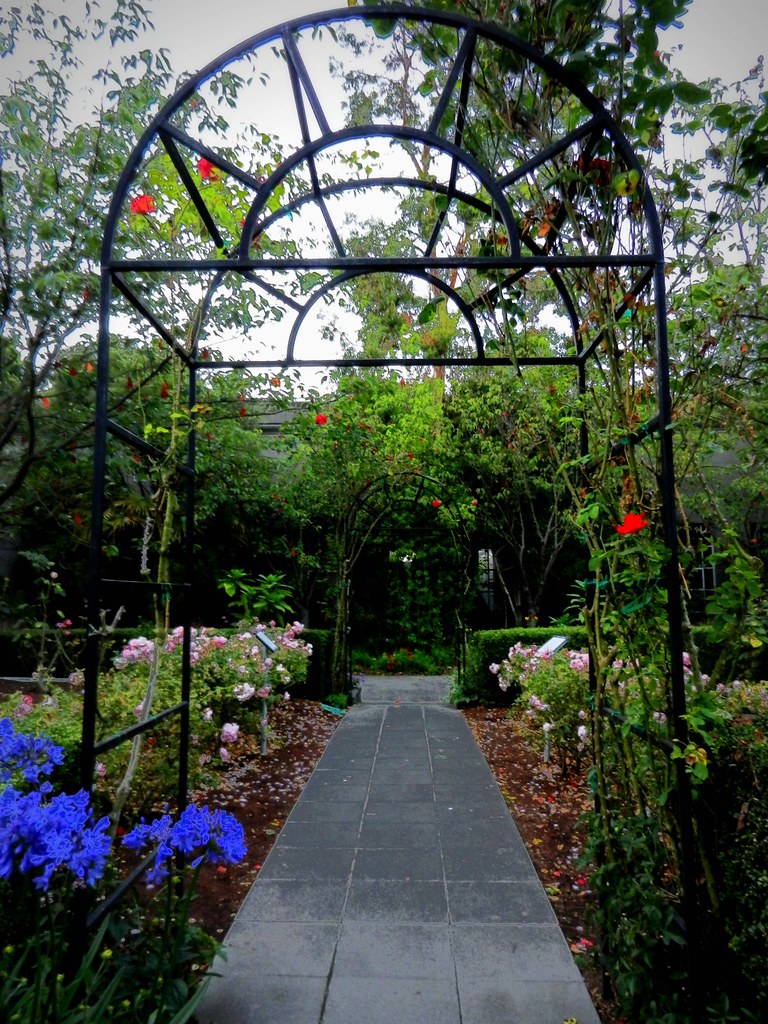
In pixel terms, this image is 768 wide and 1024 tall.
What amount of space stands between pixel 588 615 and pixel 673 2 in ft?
5.63

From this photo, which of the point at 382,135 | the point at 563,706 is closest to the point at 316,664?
the point at 563,706

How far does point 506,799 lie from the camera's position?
4.30m

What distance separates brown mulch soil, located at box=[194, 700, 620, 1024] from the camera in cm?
272

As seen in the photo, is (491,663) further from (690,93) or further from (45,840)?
(45,840)

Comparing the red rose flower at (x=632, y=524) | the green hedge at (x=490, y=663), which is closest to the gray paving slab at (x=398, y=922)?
the red rose flower at (x=632, y=524)

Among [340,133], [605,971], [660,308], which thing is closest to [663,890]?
[605,971]

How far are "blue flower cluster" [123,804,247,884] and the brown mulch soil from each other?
1.02m

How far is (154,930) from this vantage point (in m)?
2.34

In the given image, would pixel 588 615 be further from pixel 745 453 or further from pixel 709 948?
pixel 745 453

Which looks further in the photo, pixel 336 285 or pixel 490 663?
pixel 490 663

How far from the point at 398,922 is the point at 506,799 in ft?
5.98

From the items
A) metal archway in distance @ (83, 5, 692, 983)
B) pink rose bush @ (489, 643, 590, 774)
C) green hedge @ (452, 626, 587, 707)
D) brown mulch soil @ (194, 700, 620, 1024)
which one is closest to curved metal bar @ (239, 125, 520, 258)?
metal archway in distance @ (83, 5, 692, 983)

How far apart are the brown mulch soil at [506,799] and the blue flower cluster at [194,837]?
1.02 m

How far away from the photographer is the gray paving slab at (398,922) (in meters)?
2.08
